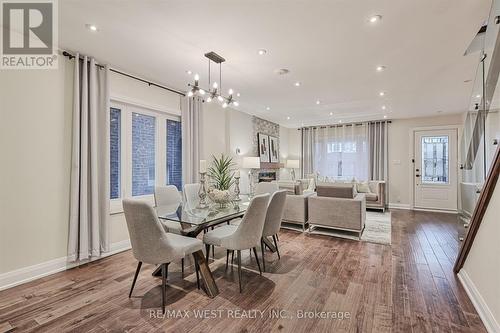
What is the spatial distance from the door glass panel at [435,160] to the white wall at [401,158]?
1.12 feet

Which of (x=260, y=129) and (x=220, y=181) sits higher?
(x=260, y=129)

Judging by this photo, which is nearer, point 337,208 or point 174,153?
point 337,208

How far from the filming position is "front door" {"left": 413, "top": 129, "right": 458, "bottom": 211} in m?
6.29

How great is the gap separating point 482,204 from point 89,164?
4323mm

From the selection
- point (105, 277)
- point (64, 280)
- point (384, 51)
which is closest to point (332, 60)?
point (384, 51)

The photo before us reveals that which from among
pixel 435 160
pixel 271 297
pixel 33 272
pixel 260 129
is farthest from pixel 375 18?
pixel 435 160

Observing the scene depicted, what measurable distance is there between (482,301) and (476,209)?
82 centimetres

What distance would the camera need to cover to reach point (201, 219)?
241 cm

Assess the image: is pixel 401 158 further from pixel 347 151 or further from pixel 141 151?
pixel 141 151

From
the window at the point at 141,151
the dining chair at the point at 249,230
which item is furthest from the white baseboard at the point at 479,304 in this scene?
the window at the point at 141,151

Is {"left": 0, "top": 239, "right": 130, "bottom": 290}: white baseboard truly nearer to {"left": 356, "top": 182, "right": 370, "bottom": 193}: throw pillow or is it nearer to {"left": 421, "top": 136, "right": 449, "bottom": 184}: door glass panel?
{"left": 356, "top": 182, "right": 370, "bottom": 193}: throw pillow

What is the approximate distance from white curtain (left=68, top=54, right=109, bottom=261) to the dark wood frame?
4.19m

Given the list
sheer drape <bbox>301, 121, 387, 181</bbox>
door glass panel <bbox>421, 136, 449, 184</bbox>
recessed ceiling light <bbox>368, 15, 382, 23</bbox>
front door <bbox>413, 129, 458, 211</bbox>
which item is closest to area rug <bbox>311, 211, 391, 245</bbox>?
front door <bbox>413, 129, 458, 211</bbox>

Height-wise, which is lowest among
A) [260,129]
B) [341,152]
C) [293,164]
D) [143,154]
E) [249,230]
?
[249,230]
